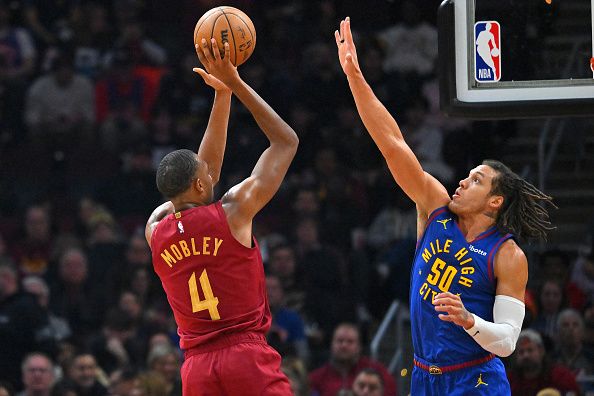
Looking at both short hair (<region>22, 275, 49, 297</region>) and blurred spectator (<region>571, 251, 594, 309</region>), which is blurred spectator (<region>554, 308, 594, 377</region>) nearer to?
blurred spectator (<region>571, 251, 594, 309</region>)

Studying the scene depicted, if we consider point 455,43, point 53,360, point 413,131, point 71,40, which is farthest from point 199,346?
point 71,40

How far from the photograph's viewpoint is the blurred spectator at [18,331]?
10.5 meters

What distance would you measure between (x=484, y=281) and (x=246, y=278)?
47.3 inches

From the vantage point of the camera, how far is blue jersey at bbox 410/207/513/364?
5844 millimetres

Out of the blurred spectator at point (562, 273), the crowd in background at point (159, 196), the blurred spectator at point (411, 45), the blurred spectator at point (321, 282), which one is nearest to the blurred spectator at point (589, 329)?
the crowd in background at point (159, 196)

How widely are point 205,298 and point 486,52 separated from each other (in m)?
2.14

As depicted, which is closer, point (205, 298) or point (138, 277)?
point (205, 298)

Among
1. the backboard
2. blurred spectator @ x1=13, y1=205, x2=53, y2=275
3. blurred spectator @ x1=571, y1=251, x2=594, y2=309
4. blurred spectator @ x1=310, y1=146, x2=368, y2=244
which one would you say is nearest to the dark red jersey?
the backboard

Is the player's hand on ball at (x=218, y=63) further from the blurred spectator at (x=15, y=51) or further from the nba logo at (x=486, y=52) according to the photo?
the blurred spectator at (x=15, y=51)

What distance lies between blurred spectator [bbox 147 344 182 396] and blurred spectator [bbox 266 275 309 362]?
857mm

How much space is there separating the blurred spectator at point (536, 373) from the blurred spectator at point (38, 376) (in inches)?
153

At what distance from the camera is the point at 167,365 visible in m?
9.95

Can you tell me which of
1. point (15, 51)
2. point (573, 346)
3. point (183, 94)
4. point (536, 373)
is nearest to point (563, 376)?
point (536, 373)

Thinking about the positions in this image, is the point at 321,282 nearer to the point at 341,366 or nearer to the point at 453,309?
the point at 341,366
